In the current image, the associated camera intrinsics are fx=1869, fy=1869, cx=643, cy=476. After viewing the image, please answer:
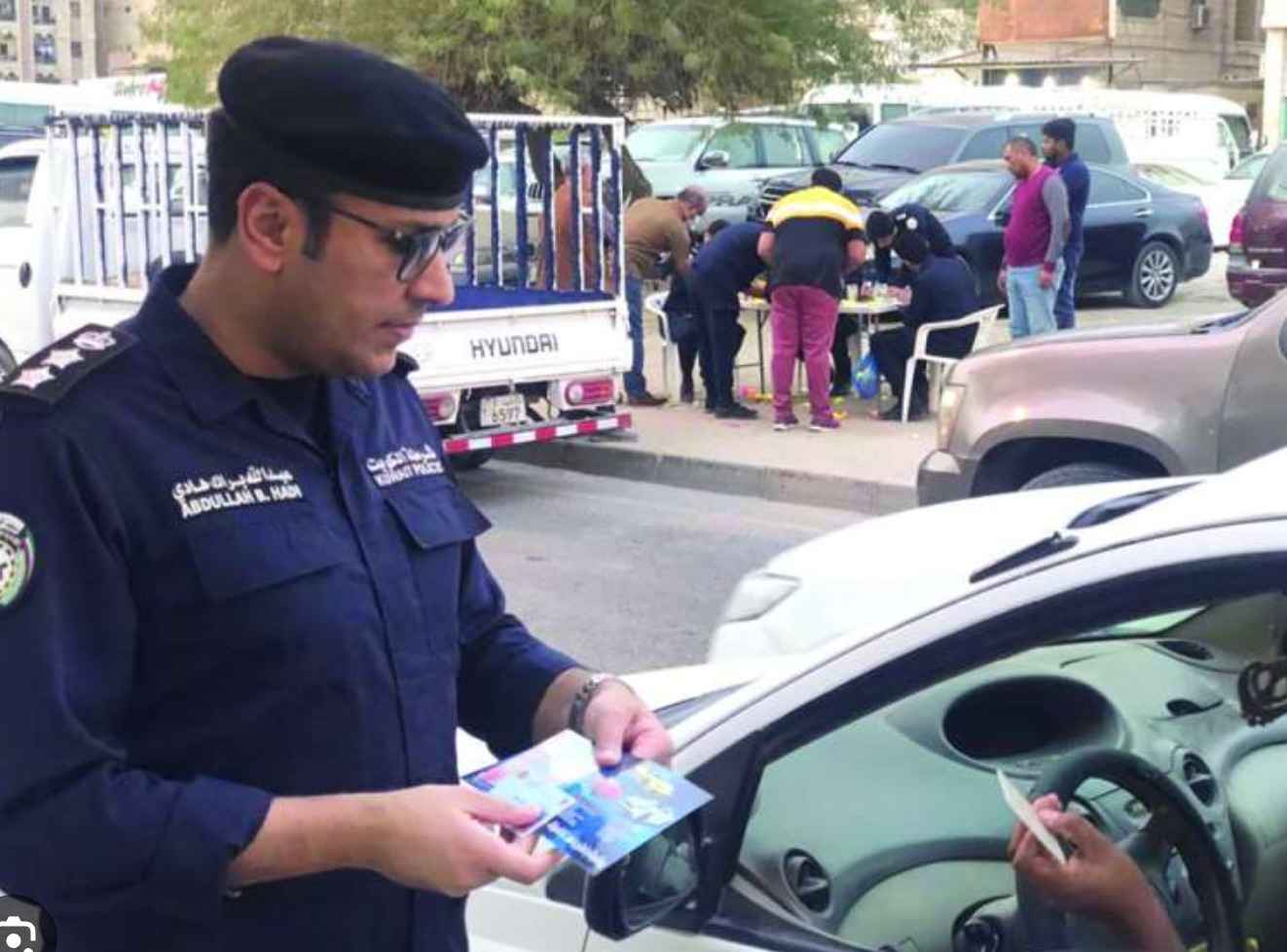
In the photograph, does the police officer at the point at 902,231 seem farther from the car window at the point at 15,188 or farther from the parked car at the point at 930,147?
the parked car at the point at 930,147

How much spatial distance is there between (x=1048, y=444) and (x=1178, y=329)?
649mm

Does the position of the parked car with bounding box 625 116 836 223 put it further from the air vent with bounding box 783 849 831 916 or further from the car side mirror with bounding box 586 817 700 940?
the car side mirror with bounding box 586 817 700 940

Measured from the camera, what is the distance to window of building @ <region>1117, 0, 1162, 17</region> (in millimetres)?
42438

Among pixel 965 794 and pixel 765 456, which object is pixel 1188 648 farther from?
pixel 765 456

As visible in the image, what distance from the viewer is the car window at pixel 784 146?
71.2 feet

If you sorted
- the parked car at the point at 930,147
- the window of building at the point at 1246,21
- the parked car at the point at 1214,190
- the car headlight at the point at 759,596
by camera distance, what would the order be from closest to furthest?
the car headlight at the point at 759,596, the parked car at the point at 930,147, the parked car at the point at 1214,190, the window of building at the point at 1246,21

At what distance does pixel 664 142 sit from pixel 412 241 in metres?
20.2

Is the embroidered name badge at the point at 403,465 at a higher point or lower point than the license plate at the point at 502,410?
higher

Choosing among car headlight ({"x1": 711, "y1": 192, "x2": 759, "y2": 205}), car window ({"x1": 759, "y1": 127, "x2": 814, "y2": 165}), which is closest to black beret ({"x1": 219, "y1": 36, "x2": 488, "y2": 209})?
car headlight ({"x1": 711, "y1": 192, "x2": 759, "y2": 205})

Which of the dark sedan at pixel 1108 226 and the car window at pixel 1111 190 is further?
the car window at pixel 1111 190

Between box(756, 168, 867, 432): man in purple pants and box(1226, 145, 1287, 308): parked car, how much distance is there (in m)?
4.51

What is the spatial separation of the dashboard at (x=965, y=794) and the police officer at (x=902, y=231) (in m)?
9.19

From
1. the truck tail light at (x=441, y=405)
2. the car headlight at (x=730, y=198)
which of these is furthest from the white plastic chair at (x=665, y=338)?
the car headlight at (x=730, y=198)

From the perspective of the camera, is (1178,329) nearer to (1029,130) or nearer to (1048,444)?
(1048,444)
